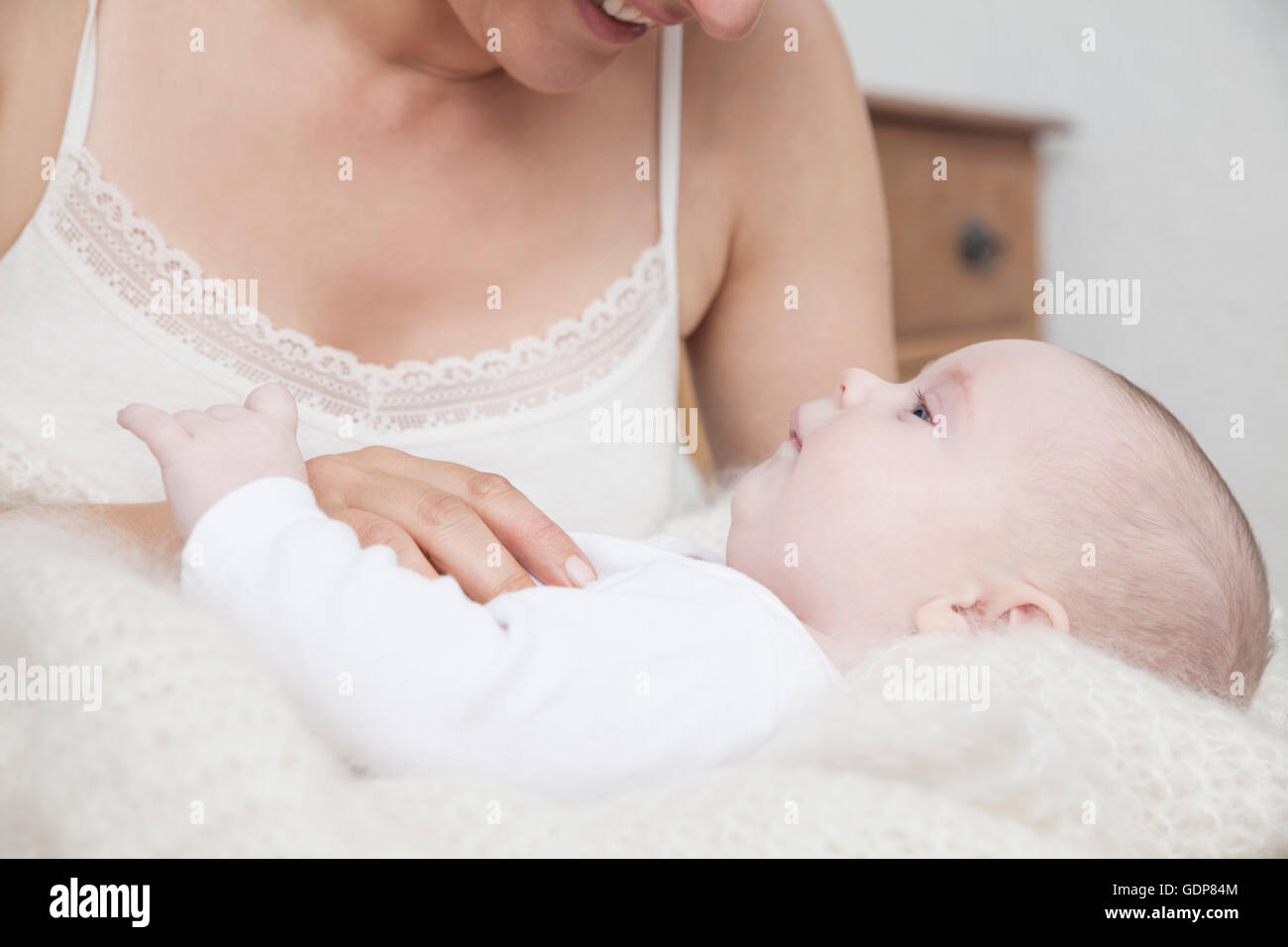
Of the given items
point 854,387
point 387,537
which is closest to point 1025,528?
point 854,387

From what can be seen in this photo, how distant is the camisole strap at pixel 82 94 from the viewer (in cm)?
85

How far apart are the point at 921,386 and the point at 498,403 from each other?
0.38 metres

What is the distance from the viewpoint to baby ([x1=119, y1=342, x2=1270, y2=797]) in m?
0.55

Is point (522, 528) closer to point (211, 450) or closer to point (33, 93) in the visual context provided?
point (211, 450)

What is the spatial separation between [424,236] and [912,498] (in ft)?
1.70

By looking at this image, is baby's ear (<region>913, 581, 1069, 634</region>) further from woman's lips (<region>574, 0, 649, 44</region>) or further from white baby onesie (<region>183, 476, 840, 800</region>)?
woman's lips (<region>574, 0, 649, 44</region>)

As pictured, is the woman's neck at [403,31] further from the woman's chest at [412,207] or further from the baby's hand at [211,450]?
the baby's hand at [211,450]

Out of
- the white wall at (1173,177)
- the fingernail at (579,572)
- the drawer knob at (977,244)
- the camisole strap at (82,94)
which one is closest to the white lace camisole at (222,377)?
the camisole strap at (82,94)

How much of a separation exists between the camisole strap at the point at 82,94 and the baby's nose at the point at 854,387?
65 centimetres

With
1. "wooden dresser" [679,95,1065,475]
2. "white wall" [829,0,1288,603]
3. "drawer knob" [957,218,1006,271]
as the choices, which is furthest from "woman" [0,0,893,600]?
"white wall" [829,0,1288,603]

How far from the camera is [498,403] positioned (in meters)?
0.95

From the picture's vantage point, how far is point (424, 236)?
96 cm

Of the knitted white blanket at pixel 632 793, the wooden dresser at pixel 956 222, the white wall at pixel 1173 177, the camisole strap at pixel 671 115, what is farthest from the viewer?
the white wall at pixel 1173 177

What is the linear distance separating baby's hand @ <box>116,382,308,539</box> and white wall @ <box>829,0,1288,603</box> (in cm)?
184
